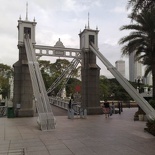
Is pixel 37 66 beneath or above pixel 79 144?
above

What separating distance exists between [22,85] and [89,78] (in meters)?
5.77

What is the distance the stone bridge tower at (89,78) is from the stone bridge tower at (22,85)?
4.67m

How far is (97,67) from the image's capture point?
22141 millimetres

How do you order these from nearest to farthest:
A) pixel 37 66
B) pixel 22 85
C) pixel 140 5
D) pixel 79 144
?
pixel 79 144 → pixel 140 5 → pixel 37 66 → pixel 22 85

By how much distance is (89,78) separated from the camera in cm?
2186

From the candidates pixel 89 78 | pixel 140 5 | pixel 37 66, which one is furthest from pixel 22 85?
pixel 140 5

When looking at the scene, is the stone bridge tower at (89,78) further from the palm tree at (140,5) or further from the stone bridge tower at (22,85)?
the palm tree at (140,5)

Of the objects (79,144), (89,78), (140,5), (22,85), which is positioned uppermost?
(140,5)

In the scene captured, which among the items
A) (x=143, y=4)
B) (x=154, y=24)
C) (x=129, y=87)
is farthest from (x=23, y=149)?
(x=154, y=24)

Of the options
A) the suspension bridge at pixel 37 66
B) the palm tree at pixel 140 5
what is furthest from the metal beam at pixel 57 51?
the palm tree at pixel 140 5

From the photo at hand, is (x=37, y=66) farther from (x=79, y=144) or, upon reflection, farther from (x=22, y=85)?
(x=79, y=144)

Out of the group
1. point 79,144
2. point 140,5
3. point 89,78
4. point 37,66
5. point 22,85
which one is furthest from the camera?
point 89,78

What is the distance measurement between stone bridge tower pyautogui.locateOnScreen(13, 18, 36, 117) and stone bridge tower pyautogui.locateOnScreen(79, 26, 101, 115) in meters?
4.67

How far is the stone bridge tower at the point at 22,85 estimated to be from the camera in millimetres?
19828
